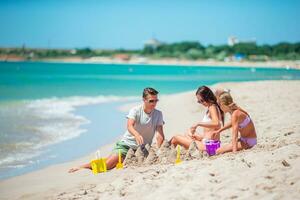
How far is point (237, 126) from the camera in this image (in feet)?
20.5

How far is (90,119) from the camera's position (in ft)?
48.8

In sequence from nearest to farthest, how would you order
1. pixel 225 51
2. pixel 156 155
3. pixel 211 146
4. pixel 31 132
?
pixel 156 155
pixel 211 146
pixel 31 132
pixel 225 51

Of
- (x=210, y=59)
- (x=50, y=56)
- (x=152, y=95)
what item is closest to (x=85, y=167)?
(x=152, y=95)

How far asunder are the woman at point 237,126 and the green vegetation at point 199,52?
4637 inches

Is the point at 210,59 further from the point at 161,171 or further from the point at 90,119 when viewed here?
the point at 161,171

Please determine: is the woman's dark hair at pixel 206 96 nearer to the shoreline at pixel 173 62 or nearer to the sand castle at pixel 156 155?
the sand castle at pixel 156 155

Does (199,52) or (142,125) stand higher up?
(199,52)

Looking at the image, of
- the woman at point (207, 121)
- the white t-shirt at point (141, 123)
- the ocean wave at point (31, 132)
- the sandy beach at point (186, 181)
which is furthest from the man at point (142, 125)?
the ocean wave at point (31, 132)

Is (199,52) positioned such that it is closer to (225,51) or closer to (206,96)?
(225,51)

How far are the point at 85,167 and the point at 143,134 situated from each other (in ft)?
3.26

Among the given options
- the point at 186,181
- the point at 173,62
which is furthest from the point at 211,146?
the point at 173,62

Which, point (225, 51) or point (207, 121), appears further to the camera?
point (225, 51)

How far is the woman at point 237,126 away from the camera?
20.4 feet

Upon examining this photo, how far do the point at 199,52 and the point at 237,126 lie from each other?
146 metres
